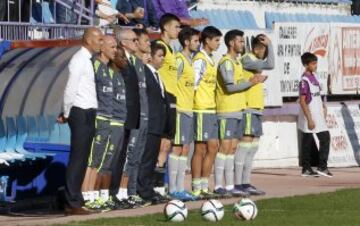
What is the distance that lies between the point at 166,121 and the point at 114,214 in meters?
2.02

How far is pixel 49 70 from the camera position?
1712 cm

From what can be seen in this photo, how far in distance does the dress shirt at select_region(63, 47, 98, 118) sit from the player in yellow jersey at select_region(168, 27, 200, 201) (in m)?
2.17

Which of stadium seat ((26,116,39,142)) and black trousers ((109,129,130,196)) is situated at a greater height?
stadium seat ((26,116,39,142))

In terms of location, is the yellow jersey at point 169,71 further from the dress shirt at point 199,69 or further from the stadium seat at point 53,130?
the stadium seat at point 53,130

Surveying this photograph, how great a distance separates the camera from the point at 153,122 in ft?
54.2

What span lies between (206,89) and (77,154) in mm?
3158

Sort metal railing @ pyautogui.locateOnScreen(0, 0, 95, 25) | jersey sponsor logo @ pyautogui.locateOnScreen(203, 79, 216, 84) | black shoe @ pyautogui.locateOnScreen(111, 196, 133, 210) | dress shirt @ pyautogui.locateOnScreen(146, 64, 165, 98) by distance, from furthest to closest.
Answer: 1. metal railing @ pyautogui.locateOnScreen(0, 0, 95, 25)
2. jersey sponsor logo @ pyautogui.locateOnScreen(203, 79, 216, 84)
3. dress shirt @ pyautogui.locateOnScreen(146, 64, 165, 98)
4. black shoe @ pyautogui.locateOnScreen(111, 196, 133, 210)

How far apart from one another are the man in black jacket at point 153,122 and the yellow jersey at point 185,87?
464mm

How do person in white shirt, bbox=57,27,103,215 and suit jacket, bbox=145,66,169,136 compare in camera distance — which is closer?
person in white shirt, bbox=57,27,103,215

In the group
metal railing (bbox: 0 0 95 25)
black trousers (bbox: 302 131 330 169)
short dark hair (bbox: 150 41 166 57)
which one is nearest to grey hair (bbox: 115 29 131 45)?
short dark hair (bbox: 150 41 166 57)

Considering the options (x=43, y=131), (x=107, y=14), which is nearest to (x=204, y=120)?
(x=43, y=131)

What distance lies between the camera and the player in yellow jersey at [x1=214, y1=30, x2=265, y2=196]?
17844 mm

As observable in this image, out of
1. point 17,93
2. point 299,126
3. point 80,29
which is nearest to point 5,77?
point 17,93

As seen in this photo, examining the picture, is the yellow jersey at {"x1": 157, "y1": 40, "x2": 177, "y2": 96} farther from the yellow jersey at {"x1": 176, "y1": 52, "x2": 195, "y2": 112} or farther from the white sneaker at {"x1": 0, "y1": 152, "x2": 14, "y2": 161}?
the white sneaker at {"x1": 0, "y1": 152, "x2": 14, "y2": 161}
